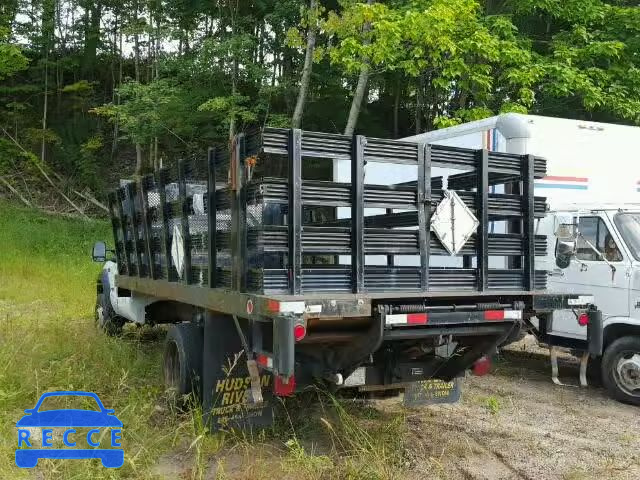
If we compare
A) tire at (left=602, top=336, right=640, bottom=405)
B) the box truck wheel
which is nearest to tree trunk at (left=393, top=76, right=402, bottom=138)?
tire at (left=602, top=336, right=640, bottom=405)

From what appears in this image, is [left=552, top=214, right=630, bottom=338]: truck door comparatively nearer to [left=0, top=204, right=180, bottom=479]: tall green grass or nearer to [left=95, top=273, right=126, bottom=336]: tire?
[left=0, top=204, right=180, bottom=479]: tall green grass

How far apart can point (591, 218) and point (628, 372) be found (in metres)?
1.66

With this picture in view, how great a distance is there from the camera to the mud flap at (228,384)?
4922 millimetres

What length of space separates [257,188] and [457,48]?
29.2ft

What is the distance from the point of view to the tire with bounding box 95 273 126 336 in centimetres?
888

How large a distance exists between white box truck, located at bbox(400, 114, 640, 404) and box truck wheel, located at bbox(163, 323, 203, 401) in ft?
10.7

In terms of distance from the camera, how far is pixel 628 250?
273 inches

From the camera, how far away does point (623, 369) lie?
690 cm

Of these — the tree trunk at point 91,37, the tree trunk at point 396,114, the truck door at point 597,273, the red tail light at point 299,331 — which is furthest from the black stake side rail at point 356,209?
the tree trunk at point 91,37

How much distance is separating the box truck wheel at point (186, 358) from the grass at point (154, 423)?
0.19 m

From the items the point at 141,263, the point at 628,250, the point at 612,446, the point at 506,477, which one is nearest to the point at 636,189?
the point at 628,250

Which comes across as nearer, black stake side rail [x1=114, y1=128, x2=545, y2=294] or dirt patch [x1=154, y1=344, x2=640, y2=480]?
black stake side rail [x1=114, y1=128, x2=545, y2=294]

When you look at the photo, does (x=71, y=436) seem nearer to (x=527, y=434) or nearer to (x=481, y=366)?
(x=481, y=366)

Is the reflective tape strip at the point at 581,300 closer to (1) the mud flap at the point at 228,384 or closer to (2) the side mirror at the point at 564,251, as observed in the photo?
(2) the side mirror at the point at 564,251
